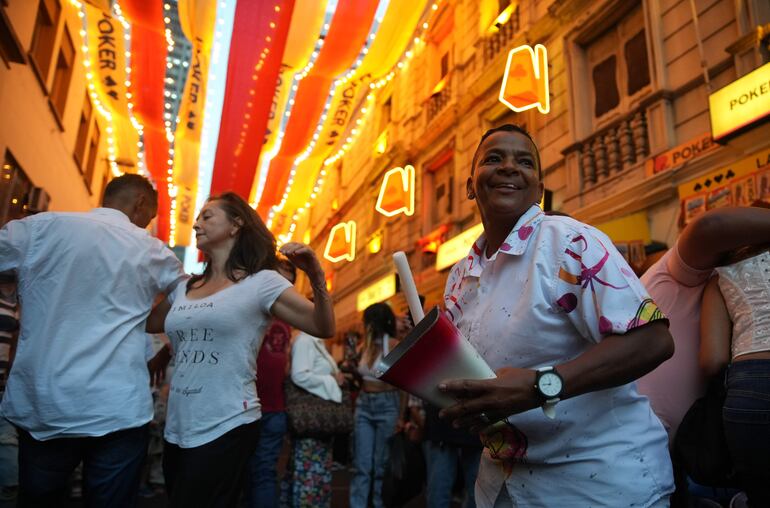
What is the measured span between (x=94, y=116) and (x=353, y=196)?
8922mm

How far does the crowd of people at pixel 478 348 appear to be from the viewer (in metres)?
1.12

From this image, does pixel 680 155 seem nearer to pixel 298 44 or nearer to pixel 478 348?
pixel 298 44

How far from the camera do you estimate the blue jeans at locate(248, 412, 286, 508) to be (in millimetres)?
3383

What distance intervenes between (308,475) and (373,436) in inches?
39.7

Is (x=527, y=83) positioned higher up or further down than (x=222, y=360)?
higher up

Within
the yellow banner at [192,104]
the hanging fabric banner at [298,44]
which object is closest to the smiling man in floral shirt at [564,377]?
the hanging fabric banner at [298,44]

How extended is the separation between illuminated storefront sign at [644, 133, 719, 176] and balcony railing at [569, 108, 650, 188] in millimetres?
259

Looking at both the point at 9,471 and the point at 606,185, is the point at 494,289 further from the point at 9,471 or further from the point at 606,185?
the point at 606,185

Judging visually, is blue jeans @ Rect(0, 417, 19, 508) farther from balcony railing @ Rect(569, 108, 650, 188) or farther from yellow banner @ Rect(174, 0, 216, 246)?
balcony railing @ Rect(569, 108, 650, 188)

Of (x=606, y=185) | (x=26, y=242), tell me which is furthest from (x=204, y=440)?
(x=606, y=185)

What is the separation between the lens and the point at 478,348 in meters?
1.32

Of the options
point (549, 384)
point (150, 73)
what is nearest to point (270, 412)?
point (549, 384)

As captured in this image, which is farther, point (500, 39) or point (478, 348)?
point (500, 39)

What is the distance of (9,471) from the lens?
333 centimetres
